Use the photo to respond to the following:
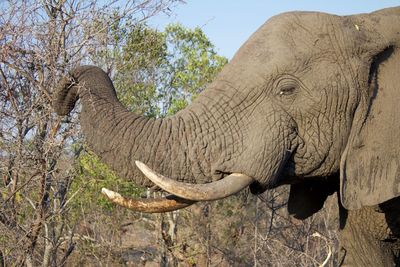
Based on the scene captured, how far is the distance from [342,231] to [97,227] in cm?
384

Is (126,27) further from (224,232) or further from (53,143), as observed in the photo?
(224,232)

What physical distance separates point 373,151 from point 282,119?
1.57ft

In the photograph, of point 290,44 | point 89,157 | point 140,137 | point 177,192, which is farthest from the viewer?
point 89,157

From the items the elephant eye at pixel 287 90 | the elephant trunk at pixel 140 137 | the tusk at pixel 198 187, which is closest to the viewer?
the tusk at pixel 198 187

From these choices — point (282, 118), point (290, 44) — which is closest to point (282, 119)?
point (282, 118)

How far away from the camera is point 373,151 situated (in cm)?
388

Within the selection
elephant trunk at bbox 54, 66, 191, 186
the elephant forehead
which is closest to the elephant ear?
the elephant forehead

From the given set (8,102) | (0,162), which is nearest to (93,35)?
(8,102)

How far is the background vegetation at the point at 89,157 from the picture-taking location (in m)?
4.23

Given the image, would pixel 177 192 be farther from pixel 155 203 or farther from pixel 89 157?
pixel 89 157

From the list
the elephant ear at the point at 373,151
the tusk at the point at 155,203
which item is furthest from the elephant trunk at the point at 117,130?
the elephant ear at the point at 373,151

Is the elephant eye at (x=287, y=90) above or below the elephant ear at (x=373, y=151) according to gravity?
above

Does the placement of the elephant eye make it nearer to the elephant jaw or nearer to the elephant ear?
the elephant ear

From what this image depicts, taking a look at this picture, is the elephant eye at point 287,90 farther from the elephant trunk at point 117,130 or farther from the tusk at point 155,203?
the tusk at point 155,203
